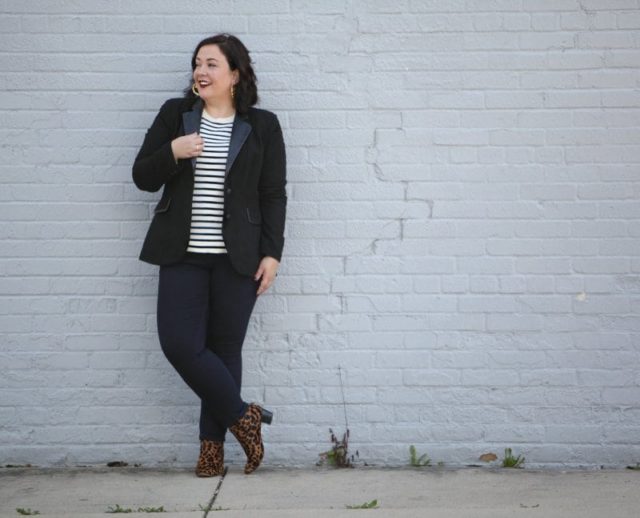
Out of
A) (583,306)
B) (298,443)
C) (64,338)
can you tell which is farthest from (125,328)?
(583,306)

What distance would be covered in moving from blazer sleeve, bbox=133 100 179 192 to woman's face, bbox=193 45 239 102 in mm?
188

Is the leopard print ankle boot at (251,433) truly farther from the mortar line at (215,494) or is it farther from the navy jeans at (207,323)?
the mortar line at (215,494)

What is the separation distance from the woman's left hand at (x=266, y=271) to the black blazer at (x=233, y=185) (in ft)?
0.10

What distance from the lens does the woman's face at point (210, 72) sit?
4266 millimetres

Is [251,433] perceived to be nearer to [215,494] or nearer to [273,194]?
[215,494]

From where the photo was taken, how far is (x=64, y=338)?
467 cm

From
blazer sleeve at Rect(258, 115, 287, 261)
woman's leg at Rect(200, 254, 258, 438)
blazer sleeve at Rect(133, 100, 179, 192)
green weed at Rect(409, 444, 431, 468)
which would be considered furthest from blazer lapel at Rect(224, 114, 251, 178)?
green weed at Rect(409, 444, 431, 468)

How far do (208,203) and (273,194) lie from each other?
0.32 m

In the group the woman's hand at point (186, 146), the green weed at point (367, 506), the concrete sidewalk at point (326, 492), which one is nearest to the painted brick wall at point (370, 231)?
the concrete sidewalk at point (326, 492)

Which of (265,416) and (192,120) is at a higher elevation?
(192,120)

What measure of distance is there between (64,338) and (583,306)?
2.56m

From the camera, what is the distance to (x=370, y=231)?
466 cm

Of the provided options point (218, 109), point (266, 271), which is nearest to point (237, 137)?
point (218, 109)

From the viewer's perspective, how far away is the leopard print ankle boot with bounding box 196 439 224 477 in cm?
446
